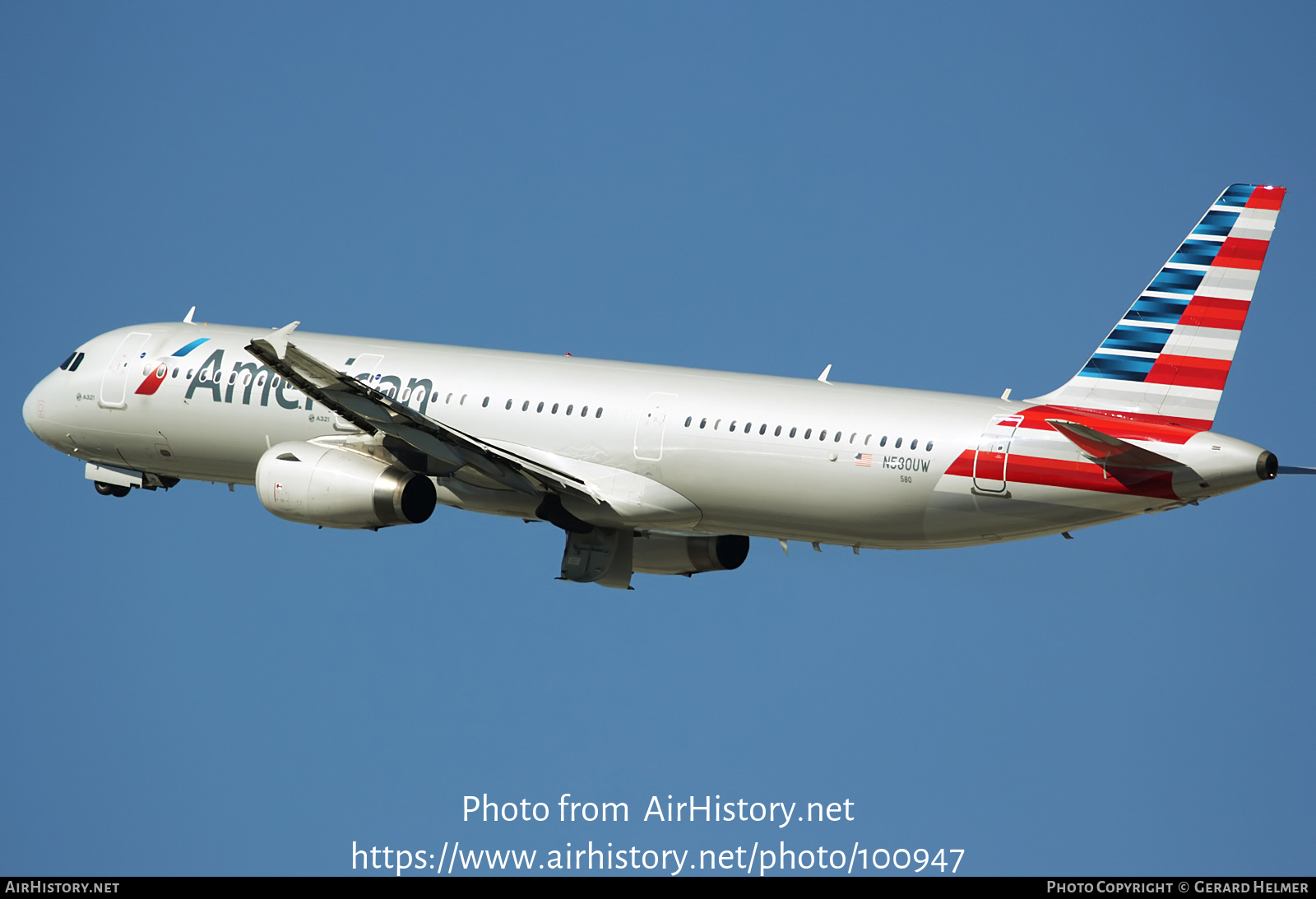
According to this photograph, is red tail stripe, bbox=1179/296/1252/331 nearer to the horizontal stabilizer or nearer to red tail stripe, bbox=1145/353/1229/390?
red tail stripe, bbox=1145/353/1229/390

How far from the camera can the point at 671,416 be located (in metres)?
41.2

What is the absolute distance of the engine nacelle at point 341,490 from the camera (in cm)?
4128

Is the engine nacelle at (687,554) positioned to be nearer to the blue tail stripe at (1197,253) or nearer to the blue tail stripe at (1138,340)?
the blue tail stripe at (1138,340)

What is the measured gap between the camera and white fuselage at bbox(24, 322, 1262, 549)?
38.2m

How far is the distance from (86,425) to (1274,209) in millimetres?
25958

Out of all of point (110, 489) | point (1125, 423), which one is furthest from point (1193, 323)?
point (110, 489)

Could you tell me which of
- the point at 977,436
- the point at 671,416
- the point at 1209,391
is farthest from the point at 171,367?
the point at 1209,391

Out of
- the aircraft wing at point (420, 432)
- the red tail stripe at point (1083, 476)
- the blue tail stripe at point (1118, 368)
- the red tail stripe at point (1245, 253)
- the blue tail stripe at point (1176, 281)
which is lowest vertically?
the red tail stripe at point (1083, 476)

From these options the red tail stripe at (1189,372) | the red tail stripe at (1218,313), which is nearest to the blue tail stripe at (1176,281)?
the red tail stripe at (1218,313)

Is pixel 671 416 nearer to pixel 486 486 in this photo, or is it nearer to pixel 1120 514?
pixel 486 486

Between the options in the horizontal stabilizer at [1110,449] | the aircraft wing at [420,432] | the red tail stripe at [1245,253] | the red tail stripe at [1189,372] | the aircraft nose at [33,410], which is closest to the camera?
the horizontal stabilizer at [1110,449]

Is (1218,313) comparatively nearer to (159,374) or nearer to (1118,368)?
(1118,368)

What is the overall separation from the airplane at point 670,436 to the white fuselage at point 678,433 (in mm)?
49

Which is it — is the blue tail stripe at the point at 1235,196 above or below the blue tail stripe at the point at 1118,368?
above
